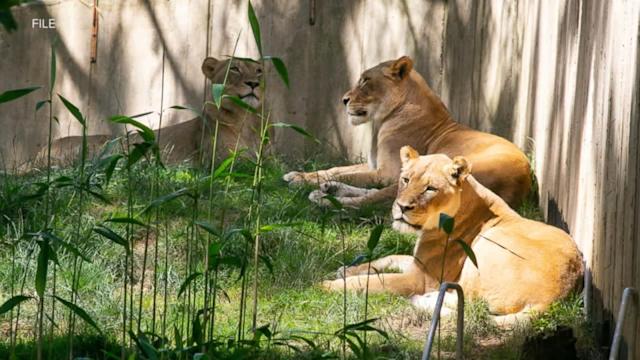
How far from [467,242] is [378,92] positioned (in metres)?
2.84

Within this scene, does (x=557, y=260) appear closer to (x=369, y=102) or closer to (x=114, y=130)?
(x=369, y=102)

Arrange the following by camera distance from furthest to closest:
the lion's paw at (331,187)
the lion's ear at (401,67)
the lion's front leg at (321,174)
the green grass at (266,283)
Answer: the lion's ear at (401,67) < the lion's front leg at (321,174) < the lion's paw at (331,187) < the green grass at (266,283)

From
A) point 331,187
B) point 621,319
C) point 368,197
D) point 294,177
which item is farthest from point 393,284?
point 621,319

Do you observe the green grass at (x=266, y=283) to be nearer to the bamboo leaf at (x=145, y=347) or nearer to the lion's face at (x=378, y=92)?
the bamboo leaf at (x=145, y=347)

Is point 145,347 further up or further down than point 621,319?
further down

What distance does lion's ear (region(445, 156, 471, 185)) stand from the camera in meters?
6.23

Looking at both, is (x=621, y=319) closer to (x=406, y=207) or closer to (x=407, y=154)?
(x=406, y=207)

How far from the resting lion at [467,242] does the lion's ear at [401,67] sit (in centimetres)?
242

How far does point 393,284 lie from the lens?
20.6 ft

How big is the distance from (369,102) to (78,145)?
2.24 metres

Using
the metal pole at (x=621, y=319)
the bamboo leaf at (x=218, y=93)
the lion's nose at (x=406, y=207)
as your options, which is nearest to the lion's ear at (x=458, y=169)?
the lion's nose at (x=406, y=207)

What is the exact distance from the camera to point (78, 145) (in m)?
9.40

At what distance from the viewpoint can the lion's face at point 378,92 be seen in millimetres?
8922

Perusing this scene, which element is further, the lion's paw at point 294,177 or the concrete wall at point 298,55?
the concrete wall at point 298,55
